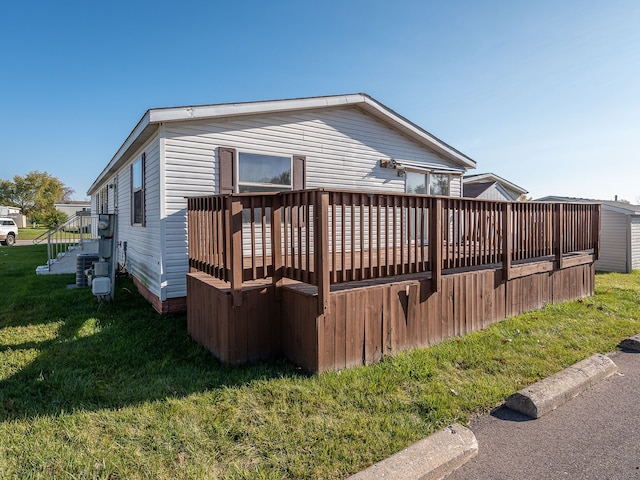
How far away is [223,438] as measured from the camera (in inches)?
95.6

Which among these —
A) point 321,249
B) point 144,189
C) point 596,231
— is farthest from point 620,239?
point 144,189

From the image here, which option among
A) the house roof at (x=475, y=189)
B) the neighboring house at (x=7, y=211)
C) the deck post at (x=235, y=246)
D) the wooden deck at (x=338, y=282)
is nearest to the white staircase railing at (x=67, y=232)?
the wooden deck at (x=338, y=282)

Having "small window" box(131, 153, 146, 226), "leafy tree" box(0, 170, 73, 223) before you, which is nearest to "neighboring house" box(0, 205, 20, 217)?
"leafy tree" box(0, 170, 73, 223)

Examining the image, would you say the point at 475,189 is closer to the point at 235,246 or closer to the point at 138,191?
the point at 138,191

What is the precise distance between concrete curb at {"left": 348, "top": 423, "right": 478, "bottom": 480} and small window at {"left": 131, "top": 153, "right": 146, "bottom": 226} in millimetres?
6068

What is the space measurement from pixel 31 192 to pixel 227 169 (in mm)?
48566

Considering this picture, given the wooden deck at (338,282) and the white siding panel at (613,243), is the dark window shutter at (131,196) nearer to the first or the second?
the wooden deck at (338,282)

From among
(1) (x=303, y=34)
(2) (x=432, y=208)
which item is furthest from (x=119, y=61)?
(2) (x=432, y=208)

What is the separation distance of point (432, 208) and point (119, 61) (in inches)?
455

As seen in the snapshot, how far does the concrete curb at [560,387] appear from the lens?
112 inches

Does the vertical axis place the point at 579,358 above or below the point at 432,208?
below

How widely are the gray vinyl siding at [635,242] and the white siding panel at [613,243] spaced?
0.27m

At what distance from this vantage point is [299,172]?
21.9ft

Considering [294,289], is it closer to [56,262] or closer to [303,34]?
[303,34]
